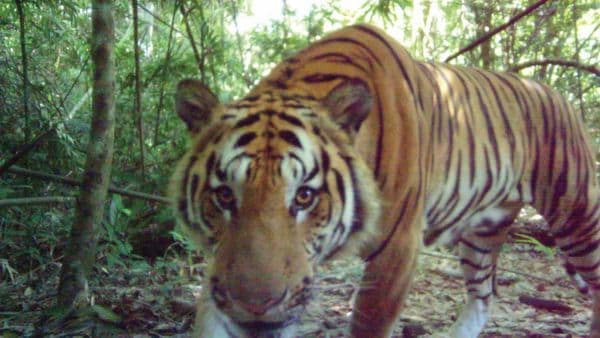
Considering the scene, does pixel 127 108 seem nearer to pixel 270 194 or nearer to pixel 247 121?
pixel 247 121

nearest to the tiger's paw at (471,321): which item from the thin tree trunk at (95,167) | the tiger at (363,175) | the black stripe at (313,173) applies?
the tiger at (363,175)

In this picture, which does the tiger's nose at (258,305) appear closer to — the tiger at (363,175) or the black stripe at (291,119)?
the tiger at (363,175)

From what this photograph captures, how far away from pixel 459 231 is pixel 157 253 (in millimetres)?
2530

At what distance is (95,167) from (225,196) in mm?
1182

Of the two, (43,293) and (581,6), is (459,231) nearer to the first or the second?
(43,293)

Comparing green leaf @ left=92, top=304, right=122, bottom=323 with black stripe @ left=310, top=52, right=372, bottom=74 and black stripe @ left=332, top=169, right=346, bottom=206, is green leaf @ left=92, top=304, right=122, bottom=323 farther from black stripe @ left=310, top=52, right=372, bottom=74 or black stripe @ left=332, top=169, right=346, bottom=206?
black stripe @ left=310, top=52, right=372, bottom=74

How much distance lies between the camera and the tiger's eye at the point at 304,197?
2.07m

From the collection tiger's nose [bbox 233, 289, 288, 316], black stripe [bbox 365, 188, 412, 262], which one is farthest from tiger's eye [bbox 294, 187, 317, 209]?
black stripe [bbox 365, 188, 412, 262]

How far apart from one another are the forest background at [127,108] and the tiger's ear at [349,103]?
1.42m

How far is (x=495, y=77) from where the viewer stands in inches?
148

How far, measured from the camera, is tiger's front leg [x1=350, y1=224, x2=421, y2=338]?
2.55 meters

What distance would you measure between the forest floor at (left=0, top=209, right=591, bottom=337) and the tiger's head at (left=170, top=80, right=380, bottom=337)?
30cm

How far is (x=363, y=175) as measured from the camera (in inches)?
94.4

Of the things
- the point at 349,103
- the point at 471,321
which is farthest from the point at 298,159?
the point at 471,321
